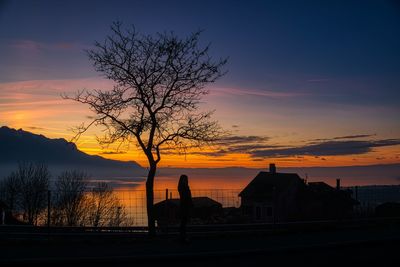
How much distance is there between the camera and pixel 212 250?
10.9 metres

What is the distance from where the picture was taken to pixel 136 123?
597 inches

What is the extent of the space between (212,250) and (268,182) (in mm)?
48516

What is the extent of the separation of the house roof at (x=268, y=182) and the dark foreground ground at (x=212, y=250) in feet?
131

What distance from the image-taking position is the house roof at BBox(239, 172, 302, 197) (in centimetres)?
5422

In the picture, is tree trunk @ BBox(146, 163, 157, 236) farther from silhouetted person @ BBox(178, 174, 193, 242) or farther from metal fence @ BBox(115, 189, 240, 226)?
silhouetted person @ BBox(178, 174, 193, 242)

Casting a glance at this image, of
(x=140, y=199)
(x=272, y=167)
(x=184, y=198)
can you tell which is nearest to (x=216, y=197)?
(x=140, y=199)

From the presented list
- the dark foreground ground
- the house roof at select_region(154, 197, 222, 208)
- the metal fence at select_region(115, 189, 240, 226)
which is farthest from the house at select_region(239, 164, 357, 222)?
the dark foreground ground

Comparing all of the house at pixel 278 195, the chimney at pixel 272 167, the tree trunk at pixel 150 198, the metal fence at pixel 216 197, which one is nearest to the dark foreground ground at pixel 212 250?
the tree trunk at pixel 150 198

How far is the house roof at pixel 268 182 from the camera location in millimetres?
54219

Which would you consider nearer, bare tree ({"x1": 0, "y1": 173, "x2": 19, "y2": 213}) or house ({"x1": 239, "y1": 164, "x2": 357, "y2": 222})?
house ({"x1": 239, "y1": 164, "x2": 357, "y2": 222})

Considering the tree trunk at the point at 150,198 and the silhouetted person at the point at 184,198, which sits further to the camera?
the tree trunk at the point at 150,198

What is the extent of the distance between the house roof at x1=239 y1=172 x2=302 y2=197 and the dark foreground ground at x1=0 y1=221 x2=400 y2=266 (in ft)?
131

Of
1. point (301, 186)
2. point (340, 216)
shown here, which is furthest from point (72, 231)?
point (301, 186)

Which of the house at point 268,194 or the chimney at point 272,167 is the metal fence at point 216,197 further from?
the chimney at point 272,167
